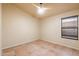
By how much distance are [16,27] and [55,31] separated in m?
2.14

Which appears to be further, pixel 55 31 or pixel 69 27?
pixel 55 31

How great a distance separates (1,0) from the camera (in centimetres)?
56

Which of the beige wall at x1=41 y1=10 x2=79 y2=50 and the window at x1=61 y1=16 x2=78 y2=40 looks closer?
the window at x1=61 y1=16 x2=78 y2=40

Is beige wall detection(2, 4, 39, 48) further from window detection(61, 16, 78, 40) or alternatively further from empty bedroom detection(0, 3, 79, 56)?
window detection(61, 16, 78, 40)

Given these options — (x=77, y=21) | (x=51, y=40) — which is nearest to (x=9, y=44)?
(x=51, y=40)

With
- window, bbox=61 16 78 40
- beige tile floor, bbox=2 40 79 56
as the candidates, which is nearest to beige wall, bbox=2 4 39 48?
beige tile floor, bbox=2 40 79 56

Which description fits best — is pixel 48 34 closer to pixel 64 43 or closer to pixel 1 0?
pixel 64 43

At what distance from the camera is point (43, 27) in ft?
17.1

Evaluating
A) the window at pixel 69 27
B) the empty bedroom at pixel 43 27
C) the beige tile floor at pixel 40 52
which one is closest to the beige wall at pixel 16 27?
the empty bedroom at pixel 43 27

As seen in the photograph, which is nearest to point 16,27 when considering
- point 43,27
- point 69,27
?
point 43,27

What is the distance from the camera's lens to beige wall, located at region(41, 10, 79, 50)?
3.19 metres

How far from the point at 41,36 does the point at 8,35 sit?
2.60m

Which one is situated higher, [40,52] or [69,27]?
[69,27]

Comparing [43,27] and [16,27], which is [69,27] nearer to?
[43,27]
